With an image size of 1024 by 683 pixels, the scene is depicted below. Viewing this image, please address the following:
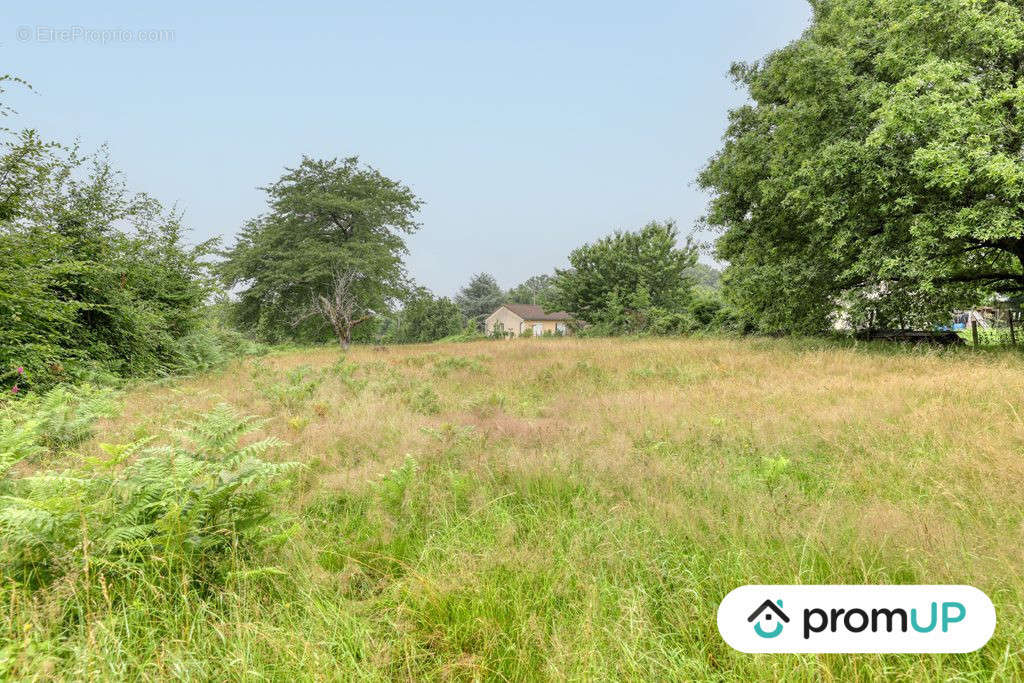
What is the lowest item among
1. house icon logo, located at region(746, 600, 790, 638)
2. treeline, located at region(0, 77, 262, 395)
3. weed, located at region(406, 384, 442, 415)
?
house icon logo, located at region(746, 600, 790, 638)

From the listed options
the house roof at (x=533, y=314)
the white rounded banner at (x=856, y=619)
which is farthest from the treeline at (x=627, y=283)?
the white rounded banner at (x=856, y=619)

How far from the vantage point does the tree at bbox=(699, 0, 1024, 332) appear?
10.5 m

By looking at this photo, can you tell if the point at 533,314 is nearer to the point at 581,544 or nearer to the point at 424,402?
the point at 424,402

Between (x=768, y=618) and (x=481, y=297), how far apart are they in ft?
278

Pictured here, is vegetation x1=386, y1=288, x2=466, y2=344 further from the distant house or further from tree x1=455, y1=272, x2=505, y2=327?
tree x1=455, y1=272, x2=505, y2=327

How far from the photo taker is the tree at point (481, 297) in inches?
3307

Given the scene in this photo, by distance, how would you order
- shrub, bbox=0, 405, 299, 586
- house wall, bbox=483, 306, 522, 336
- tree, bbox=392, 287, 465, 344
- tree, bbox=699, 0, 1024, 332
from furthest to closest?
house wall, bbox=483, 306, 522, 336
tree, bbox=392, 287, 465, 344
tree, bbox=699, 0, 1024, 332
shrub, bbox=0, 405, 299, 586

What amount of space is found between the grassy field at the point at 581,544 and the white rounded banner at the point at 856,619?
0.08 meters

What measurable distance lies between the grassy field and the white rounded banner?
8 cm

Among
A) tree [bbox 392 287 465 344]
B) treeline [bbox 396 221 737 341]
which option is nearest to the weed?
treeline [bbox 396 221 737 341]

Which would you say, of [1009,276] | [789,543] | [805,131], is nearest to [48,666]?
[789,543]

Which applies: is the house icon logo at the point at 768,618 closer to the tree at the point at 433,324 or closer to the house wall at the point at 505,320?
the tree at the point at 433,324

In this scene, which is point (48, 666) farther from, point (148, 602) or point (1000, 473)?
point (1000, 473)

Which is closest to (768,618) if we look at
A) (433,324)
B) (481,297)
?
(433,324)
